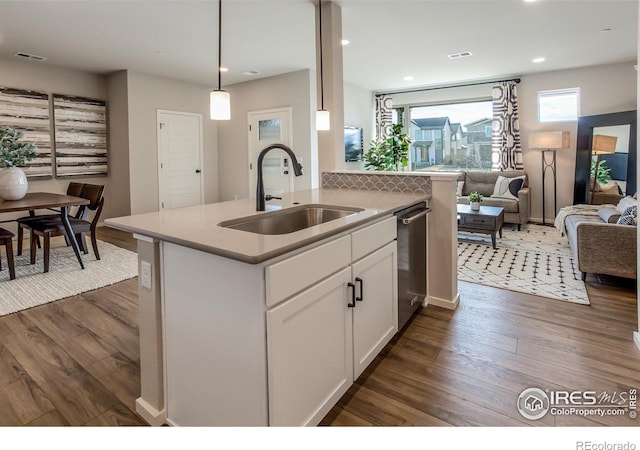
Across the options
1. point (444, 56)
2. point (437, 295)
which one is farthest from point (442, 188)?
point (444, 56)

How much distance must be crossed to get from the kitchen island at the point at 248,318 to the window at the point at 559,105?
611cm

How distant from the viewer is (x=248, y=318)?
51.2 inches

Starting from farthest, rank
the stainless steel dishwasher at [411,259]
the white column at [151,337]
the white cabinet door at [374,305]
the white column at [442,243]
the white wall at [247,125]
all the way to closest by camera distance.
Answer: the white wall at [247,125] → the white column at [442,243] → the stainless steel dishwasher at [411,259] → the white cabinet door at [374,305] → the white column at [151,337]

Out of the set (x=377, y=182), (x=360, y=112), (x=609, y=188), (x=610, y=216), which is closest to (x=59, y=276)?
(x=377, y=182)

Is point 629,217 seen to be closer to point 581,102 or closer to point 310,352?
point 310,352

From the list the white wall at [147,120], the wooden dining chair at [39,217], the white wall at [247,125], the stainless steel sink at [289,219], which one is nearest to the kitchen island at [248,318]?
the stainless steel sink at [289,219]

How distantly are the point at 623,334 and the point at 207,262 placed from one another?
2670mm

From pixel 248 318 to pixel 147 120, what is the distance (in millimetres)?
5827

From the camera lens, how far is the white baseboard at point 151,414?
1670 millimetres

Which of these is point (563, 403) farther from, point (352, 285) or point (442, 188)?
point (442, 188)

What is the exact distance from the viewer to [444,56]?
17.7 ft

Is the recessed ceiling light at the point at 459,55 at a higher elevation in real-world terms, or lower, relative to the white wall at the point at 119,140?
higher

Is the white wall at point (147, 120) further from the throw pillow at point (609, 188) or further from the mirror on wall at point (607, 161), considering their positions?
the throw pillow at point (609, 188)

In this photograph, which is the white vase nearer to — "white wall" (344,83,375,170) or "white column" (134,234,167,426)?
"white column" (134,234,167,426)
